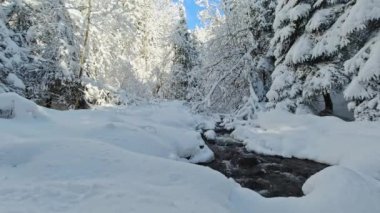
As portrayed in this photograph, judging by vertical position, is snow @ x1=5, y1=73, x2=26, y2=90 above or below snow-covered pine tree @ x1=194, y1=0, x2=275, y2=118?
below

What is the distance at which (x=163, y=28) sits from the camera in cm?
3822

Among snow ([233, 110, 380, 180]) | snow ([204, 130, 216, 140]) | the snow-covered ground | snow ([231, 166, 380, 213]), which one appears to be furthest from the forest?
snow ([231, 166, 380, 213])

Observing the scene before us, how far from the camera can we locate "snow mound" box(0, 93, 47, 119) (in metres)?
9.28

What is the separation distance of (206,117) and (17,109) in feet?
34.1

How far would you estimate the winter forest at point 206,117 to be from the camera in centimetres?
532

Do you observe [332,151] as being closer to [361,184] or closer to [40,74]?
[361,184]

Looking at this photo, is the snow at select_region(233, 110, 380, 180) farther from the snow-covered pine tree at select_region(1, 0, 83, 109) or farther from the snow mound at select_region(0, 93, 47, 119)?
the snow-covered pine tree at select_region(1, 0, 83, 109)

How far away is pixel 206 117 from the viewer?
61.2ft

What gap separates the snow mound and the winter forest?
0.09 ft

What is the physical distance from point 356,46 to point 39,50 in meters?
12.4

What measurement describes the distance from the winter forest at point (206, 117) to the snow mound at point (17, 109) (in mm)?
28

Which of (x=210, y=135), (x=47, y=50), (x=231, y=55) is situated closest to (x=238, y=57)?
(x=231, y=55)

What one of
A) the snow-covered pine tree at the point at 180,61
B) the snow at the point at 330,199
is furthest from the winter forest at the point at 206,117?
the snow-covered pine tree at the point at 180,61

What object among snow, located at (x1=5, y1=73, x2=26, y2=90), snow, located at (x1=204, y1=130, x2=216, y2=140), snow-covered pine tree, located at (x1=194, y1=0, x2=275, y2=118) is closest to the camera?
snow, located at (x1=204, y1=130, x2=216, y2=140)
